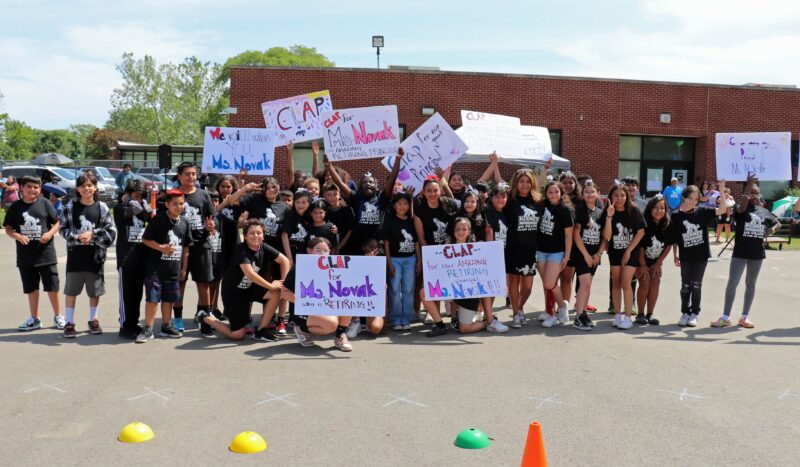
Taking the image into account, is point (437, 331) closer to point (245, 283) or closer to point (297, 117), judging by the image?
point (245, 283)

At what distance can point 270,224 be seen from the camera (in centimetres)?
821

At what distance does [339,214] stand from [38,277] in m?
3.37

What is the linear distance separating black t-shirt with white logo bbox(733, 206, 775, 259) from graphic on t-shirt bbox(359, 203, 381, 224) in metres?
4.20

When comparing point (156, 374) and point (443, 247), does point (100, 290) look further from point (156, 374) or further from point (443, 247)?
point (443, 247)

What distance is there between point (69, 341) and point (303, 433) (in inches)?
149

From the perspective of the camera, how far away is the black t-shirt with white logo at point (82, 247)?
7.74 m

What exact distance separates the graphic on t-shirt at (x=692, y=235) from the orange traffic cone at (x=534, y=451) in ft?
18.0

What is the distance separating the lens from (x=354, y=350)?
7215 millimetres

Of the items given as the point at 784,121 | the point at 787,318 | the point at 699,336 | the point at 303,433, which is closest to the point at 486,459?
the point at 303,433

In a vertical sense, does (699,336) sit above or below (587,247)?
below

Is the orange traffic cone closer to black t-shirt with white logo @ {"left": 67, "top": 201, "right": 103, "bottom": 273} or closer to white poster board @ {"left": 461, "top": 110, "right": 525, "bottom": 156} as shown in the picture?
black t-shirt with white logo @ {"left": 67, "top": 201, "right": 103, "bottom": 273}

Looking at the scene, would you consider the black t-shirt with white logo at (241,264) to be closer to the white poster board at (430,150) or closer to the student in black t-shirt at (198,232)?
the student in black t-shirt at (198,232)

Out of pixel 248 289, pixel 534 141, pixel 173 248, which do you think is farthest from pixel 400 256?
pixel 534 141

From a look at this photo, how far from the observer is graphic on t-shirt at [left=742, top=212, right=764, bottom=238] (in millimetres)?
8469
